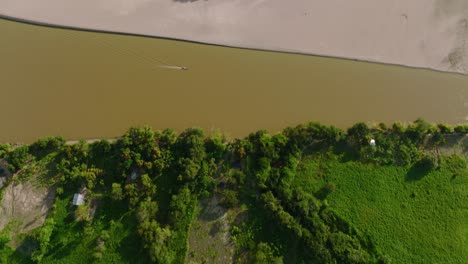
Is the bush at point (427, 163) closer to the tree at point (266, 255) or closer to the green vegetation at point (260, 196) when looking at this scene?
the green vegetation at point (260, 196)

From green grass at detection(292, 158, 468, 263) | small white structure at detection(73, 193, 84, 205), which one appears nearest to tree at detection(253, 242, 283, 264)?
green grass at detection(292, 158, 468, 263)

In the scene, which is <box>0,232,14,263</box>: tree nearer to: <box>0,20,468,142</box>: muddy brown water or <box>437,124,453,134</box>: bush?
<box>0,20,468,142</box>: muddy brown water

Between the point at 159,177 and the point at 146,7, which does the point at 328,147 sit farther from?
the point at 146,7

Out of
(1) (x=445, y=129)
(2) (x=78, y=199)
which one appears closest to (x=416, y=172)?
(1) (x=445, y=129)

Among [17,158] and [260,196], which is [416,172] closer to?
[260,196]

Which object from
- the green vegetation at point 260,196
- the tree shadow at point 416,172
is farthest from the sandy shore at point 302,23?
the tree shadow at point 416,172


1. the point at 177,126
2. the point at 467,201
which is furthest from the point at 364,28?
the point at 177,126
